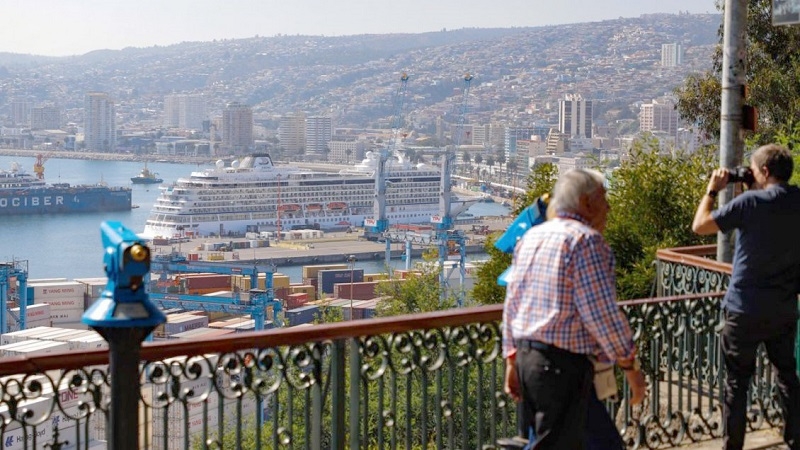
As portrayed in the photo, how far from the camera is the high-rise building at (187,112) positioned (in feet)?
638

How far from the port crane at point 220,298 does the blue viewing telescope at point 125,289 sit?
4514 cm

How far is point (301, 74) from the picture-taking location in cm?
19600

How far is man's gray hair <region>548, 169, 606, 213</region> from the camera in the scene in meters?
2.89

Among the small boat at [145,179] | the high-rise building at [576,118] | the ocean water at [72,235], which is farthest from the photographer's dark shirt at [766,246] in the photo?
the small boat at [145,179]

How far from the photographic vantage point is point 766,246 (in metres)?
3.71

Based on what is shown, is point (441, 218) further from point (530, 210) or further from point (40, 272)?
point (530, 210)

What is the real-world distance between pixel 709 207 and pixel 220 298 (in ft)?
213

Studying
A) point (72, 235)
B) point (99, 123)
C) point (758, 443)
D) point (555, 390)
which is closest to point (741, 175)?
point (555, 390)

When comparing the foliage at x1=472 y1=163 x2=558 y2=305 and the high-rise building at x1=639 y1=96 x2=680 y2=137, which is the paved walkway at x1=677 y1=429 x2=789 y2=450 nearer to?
the foliage at x1=472 y1=163 x2=558 y2=305

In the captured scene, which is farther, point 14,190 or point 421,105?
point 421,105

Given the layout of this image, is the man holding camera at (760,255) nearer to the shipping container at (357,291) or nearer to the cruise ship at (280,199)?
the shipping container at (357,291)

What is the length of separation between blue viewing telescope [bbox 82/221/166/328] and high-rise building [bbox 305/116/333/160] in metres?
163

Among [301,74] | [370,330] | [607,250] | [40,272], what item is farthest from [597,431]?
[301,74]

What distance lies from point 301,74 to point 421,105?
109ft
